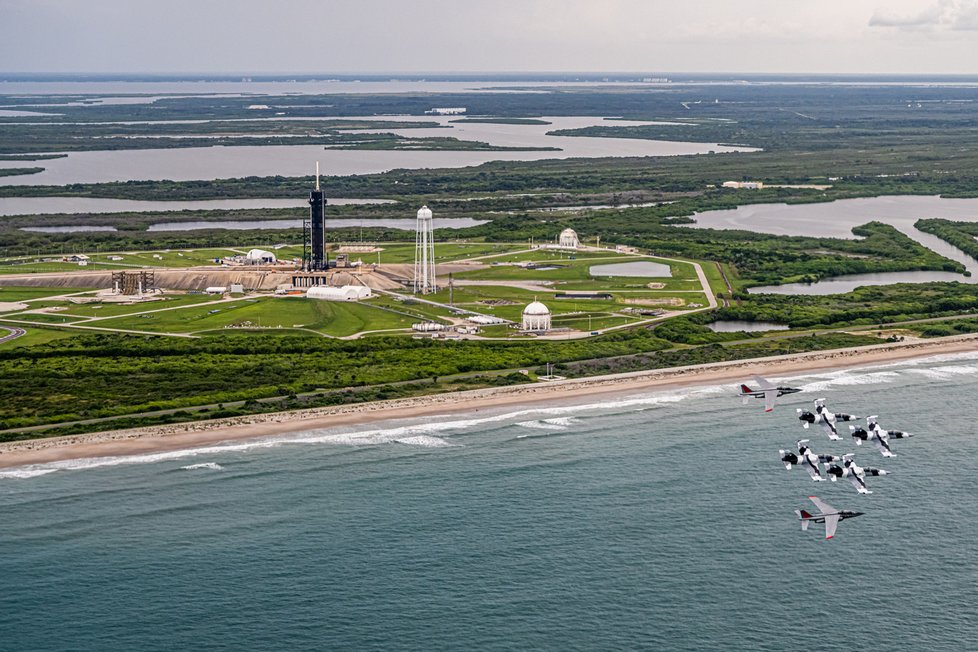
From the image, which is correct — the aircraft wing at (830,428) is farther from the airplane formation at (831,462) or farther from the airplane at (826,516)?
the airplane at (826,516)

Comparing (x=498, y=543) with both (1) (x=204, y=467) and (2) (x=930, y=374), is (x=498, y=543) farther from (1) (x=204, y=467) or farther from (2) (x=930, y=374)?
(2) (x=930, y=374)

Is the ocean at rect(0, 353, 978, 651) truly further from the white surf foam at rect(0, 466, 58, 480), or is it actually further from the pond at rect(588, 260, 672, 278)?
the pond at rect(588, 260, 672, 278)

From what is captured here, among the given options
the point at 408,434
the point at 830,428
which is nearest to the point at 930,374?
the point at 830,428

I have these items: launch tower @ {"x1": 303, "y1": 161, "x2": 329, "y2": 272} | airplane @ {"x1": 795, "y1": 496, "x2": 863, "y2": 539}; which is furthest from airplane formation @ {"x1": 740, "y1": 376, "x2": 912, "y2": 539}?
launch tower @ {"x1": 303, "y1": 161, "x2": 329, "y2": 272}

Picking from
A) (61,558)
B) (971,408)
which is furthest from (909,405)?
(61,558)

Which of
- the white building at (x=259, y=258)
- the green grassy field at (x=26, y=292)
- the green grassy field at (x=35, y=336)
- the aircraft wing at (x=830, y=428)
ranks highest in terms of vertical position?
the white building at (x=259, y=258)

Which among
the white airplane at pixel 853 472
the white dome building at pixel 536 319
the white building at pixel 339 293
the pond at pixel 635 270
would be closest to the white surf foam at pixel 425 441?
the white airplane at pixel 853 472

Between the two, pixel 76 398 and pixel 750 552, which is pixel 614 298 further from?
pixel 750 552
